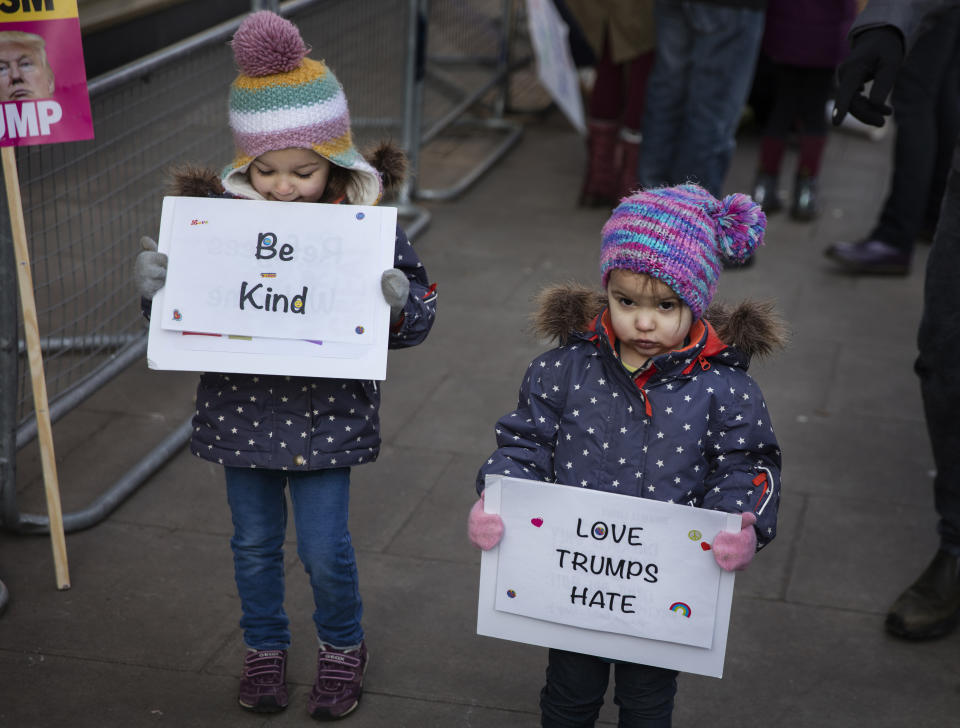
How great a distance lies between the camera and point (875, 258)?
6.21m

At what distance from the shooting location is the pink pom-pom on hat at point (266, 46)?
269cm

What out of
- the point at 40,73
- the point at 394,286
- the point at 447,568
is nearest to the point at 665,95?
the point at 447,568

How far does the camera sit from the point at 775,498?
94.3 inches

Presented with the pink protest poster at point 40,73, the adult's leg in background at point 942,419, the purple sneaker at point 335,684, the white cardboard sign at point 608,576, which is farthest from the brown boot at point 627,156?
the white cardboard sign at point 608,576

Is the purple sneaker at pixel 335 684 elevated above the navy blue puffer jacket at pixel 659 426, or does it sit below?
below

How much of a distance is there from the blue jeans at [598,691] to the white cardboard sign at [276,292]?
746mm

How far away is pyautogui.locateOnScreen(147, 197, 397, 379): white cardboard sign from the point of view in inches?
104

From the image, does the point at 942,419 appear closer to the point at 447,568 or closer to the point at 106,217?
the point at 447,568

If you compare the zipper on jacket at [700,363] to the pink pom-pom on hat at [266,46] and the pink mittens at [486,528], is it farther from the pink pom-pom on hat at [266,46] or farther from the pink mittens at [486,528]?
the pink pom-pom on hat at [266,46]

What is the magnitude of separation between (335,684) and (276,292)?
0.98 m

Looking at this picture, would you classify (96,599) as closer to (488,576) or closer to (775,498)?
(488,576)

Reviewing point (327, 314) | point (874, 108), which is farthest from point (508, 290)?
point (327, 314)

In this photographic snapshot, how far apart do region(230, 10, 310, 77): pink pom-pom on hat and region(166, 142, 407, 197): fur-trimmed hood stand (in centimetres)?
29

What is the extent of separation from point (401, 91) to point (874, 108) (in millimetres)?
4084
